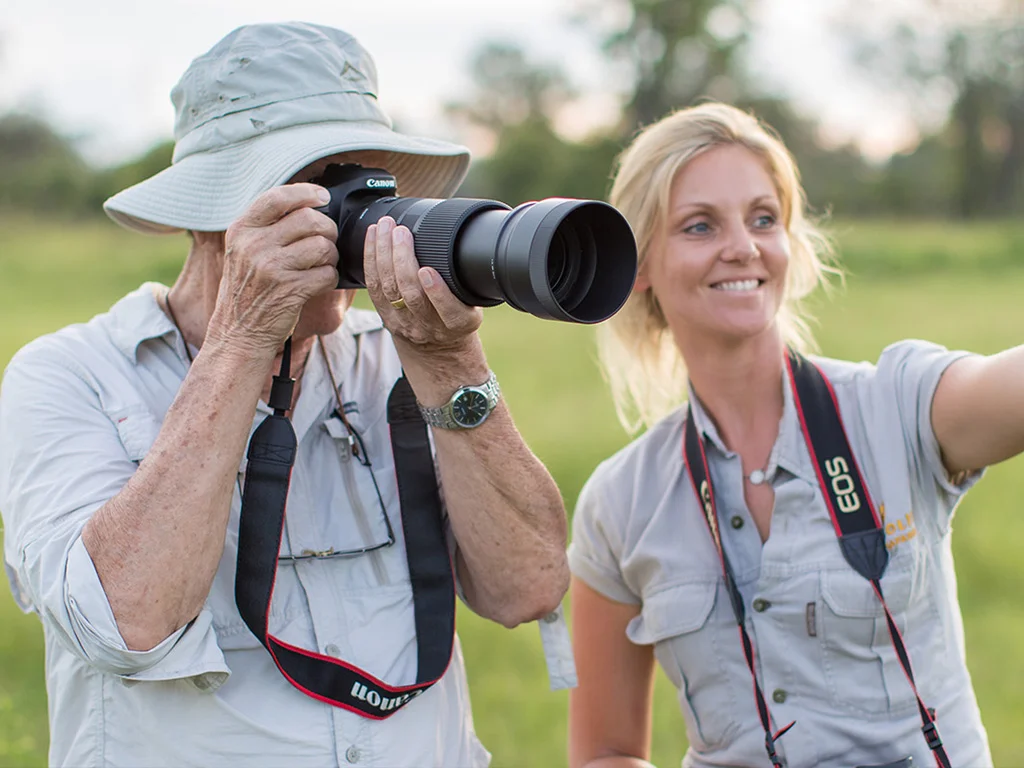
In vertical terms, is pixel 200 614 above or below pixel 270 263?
below

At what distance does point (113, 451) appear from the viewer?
1814mm

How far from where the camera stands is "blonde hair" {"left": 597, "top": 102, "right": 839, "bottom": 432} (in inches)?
98.3

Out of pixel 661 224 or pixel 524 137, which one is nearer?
pixel 661 224

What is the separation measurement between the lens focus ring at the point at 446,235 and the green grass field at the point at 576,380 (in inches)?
77.9

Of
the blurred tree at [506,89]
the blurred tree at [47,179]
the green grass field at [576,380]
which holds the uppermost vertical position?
the blurred tree at [506,89]

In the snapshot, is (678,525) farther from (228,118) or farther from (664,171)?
(228,118)

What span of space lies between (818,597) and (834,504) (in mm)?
194

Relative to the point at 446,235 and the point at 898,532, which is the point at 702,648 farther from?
the point at 446,235

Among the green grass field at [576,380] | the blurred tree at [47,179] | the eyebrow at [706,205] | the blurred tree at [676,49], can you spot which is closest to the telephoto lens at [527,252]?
the eyebrow at [706,205]

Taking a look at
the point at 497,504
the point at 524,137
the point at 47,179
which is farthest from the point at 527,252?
the point at 524,137

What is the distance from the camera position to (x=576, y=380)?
12500mm

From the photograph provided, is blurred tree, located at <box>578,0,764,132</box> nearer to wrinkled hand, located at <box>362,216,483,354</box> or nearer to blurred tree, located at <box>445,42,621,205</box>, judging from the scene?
blurred tree, located at <box>445,42,621,205</box>

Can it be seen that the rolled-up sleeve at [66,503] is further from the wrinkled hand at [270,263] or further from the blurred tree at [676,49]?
the blurred tree at [676,49]

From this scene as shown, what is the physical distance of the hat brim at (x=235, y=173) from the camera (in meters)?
1.86
